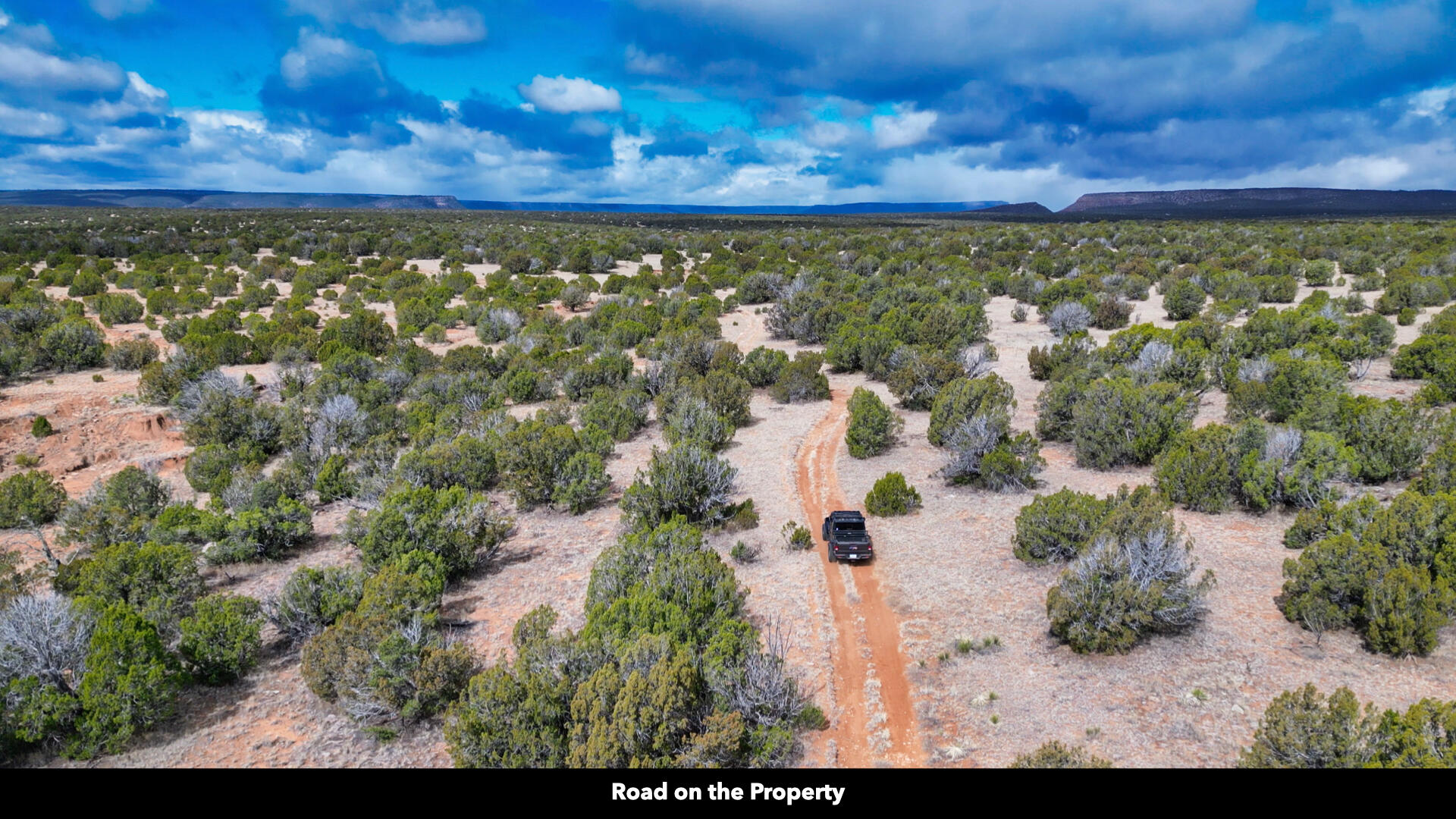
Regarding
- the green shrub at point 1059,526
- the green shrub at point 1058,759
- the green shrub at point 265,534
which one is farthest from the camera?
the green shrub at point 265,534

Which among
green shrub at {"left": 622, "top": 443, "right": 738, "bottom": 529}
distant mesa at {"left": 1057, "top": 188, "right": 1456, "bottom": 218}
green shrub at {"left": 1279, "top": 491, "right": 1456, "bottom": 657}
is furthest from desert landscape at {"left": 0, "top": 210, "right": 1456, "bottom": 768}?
distant mesa at {"left": 1057, "top": 188, "right": 1456, "bottom": 218}

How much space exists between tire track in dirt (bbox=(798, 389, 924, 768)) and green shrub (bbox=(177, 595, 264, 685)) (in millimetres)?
8552

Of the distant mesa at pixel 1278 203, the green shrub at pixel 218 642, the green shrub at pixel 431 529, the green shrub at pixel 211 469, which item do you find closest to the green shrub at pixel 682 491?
the green shrub at pixel 431 529

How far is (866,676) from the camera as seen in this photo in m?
9.80

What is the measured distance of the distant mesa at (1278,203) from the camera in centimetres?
13150

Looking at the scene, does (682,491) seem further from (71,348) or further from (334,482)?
(71,348)

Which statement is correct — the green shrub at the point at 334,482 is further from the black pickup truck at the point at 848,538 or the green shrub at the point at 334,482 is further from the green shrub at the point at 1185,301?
the green shrub at the point at 1185,301

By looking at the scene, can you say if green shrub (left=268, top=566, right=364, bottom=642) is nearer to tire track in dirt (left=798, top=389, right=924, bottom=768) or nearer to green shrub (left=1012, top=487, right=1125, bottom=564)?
→ tire track in dirt (left=798, top=389, right=924, bottom=768)

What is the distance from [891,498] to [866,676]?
579cm

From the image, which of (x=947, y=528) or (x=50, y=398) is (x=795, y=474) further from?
(x=50, y=398)

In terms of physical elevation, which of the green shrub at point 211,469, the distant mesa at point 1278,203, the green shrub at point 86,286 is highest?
the distant mesa at point 1278,203

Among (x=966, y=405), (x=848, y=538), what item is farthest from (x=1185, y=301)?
(x=848, y=538)

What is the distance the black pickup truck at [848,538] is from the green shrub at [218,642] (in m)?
9.72

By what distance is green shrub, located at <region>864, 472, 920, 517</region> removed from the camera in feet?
49.1
